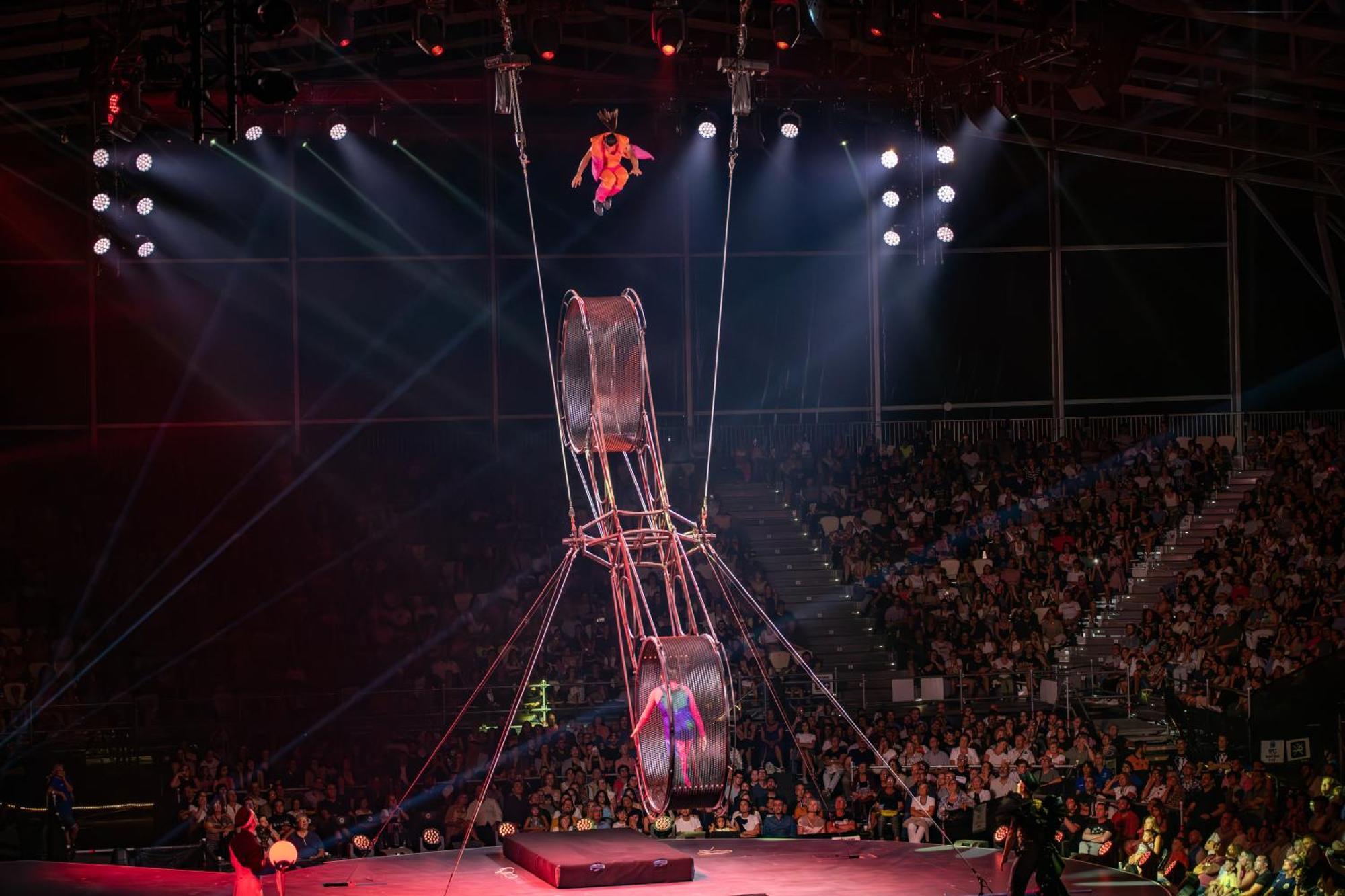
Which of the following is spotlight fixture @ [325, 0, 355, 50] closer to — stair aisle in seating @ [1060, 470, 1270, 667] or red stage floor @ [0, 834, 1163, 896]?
red stage floor @ [0, 834, 1163, 896]

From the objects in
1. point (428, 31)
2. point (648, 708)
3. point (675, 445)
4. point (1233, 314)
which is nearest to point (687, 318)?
point (675, 445)

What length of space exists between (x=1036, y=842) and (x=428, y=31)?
837 cm

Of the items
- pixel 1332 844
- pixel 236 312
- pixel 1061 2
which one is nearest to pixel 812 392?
pixel 1061 2

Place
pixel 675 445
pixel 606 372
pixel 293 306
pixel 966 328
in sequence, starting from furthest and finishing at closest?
pixel 966 328 < pixel 675 445 < pixel 293 306 < pixel 606 372

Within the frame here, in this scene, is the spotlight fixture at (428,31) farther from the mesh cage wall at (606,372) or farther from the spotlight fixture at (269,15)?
the mesh cage wall at (606,372)

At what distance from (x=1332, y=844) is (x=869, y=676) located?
285 inches

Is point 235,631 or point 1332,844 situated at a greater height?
point 235,631

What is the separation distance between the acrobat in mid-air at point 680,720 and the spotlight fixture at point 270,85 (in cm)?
634

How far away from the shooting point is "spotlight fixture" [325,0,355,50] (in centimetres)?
1353

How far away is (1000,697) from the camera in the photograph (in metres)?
16.5

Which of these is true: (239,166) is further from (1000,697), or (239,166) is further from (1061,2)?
(1000,697)

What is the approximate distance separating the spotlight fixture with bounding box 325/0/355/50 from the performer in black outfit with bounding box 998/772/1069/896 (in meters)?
8.29

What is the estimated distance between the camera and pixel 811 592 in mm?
19328

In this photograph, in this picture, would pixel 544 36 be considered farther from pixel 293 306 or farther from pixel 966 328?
pixel 966 328
